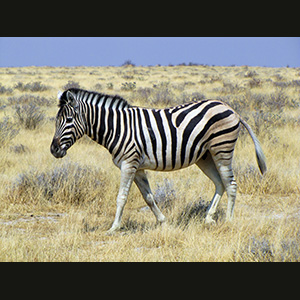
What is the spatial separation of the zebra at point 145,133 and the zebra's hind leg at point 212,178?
0.61 feet

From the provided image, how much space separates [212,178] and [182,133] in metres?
1.07

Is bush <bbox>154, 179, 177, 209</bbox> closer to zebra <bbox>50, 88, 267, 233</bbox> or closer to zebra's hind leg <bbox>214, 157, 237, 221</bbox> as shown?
zebra <bbox>50, 88, 267, 233</bbox>

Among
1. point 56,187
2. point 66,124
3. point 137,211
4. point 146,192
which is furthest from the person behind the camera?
point 56,187

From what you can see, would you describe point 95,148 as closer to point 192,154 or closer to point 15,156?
point 15,156

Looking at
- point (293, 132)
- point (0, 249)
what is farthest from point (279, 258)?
point (293, 132)

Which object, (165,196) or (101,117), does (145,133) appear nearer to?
(101,117)

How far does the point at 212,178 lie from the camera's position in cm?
601

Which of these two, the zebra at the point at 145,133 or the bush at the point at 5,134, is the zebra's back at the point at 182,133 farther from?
the bush at the point at 5,134

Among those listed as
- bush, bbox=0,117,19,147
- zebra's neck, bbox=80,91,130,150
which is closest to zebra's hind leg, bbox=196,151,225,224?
zebra's neck, bbox=80,91,130,150

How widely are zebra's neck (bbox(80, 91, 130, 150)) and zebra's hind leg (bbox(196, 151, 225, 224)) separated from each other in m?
1.55

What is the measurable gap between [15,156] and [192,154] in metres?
5.34

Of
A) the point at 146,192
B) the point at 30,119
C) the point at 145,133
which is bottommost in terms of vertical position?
the point at 146,192

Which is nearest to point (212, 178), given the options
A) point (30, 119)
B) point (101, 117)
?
point (101, 117)

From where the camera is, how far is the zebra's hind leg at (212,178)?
5.84m
